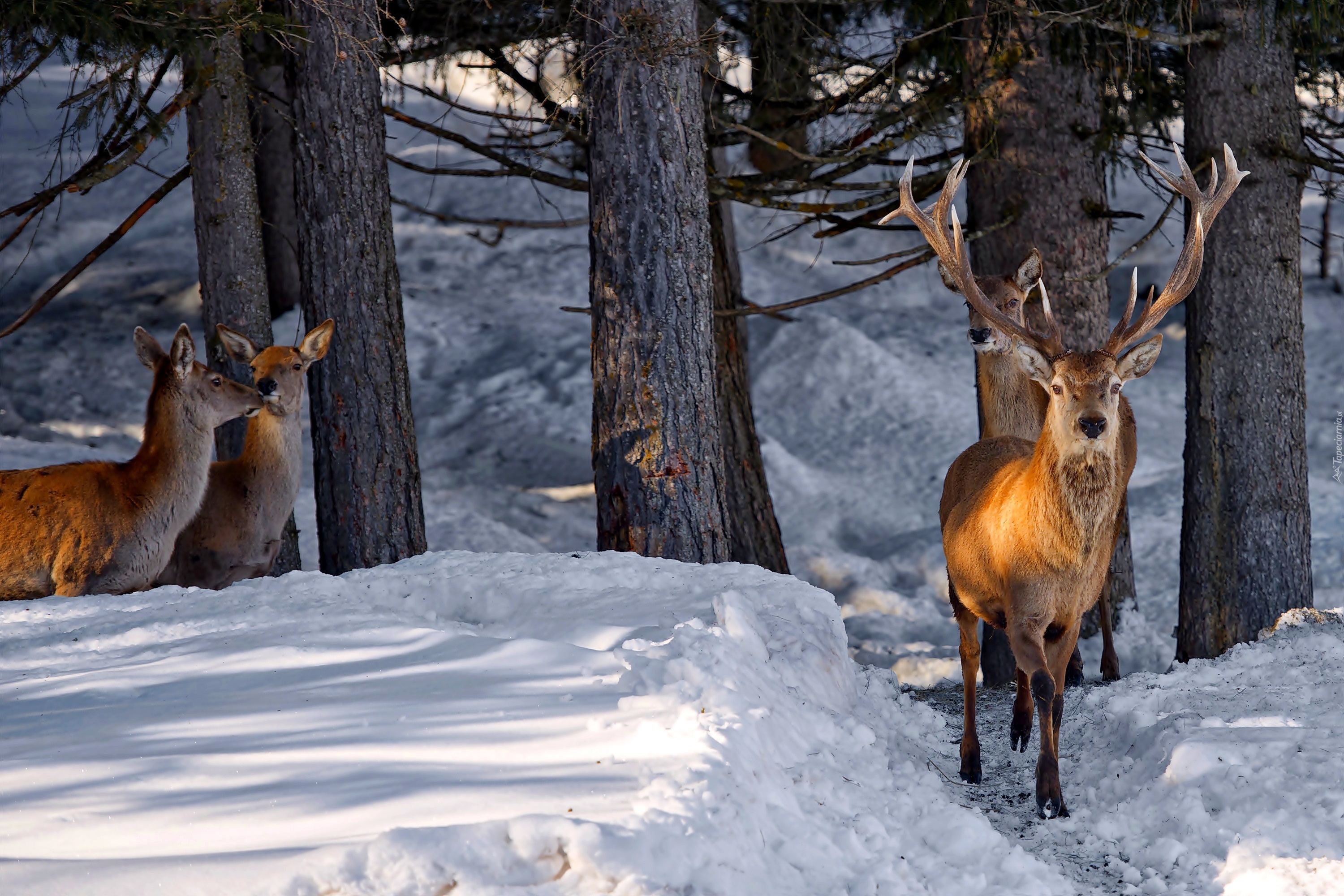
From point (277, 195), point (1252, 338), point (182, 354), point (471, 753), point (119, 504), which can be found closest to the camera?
point (471, 753)

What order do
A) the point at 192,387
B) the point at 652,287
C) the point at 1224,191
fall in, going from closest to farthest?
the point at 1224,191 < the point at 652,287 < the point at 192,387

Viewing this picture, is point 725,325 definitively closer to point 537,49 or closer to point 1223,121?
point 537,49

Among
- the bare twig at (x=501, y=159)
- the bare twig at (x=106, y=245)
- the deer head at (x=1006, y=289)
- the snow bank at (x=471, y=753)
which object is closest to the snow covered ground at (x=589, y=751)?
the snow bank at (x=471, y=753)

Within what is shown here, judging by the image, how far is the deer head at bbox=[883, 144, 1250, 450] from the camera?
469 centimetres

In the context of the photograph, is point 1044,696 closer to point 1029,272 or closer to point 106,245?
point 1029,272

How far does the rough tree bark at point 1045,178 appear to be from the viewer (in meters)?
7.79

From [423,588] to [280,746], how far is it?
199 cm

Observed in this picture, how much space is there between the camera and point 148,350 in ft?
21.7

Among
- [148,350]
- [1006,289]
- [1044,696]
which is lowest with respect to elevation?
[1044,696]

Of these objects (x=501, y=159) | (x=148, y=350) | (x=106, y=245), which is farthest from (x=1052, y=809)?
(x=106, y=245)

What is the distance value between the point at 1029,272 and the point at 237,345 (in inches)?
185

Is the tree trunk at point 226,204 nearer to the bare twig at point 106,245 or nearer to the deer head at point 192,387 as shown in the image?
the bare twig at point 106,245

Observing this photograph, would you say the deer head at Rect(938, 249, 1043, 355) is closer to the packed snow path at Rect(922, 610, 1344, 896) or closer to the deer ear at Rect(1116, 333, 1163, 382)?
the deer ear at Rect(1116, 333, 1163, 382)

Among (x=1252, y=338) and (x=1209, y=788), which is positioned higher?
(x=1252, y=338)
